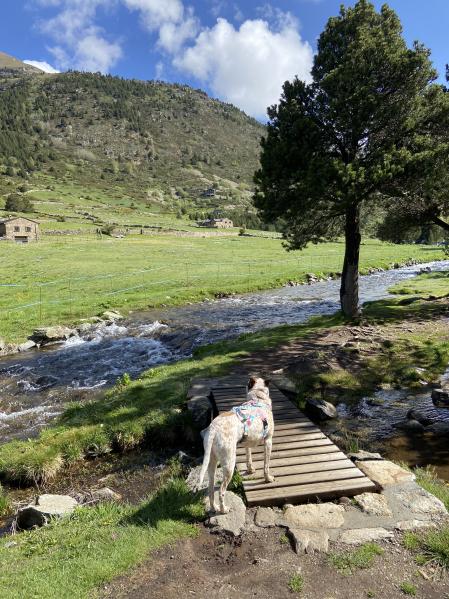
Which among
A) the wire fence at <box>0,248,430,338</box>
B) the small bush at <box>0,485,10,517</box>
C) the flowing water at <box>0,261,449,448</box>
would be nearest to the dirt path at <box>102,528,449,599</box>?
the small bush at <box>0,485,10,517</box>

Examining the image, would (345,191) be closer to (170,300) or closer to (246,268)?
(170,300)

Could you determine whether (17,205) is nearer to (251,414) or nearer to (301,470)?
(251,414)

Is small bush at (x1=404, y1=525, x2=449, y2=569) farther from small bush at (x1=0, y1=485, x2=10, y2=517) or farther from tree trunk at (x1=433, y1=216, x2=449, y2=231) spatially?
tree trunk at (x1=433, y1=216, x2=449, y2=231)

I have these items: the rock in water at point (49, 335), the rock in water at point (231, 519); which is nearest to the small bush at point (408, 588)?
the rock in water at point (231, 519)

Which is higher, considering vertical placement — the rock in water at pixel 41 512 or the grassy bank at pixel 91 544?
the grassy bank at pixel 91 544

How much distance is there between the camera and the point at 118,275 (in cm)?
5028

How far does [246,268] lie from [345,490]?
50.8 metres

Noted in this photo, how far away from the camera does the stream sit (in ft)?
48.1

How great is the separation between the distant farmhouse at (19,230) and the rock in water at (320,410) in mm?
94414

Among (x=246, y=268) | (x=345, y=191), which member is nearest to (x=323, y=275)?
(x=246, y=268)

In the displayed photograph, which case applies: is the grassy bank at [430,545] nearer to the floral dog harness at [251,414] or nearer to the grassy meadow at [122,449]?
the grassy meadow at [122,449]

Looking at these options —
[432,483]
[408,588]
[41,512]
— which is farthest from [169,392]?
[408,588]

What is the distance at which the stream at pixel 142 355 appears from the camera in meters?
14.7

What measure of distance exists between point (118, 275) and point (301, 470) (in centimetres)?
4428
